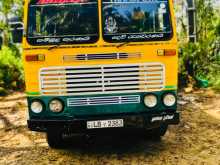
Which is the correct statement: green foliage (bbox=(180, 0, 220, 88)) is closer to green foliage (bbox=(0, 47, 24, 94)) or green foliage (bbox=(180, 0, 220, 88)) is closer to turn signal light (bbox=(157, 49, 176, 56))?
green foliage (bbox=(0, 47, 24, 94))

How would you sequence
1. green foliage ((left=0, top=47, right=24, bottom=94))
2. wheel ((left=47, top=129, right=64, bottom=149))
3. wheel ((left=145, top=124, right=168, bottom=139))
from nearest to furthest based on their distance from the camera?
wheel ((left=47, top=129, right=64, bottom=149)) < wheel ((left=145, top=124, right=168, bottom=139)) < green foliage ((left=0, top=47, right=24, bottom=94))

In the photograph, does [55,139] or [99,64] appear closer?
[99,64]

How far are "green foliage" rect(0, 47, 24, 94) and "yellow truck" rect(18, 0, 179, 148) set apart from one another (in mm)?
7937

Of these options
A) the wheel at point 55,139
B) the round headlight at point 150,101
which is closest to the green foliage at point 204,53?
the wheel at point 55,139

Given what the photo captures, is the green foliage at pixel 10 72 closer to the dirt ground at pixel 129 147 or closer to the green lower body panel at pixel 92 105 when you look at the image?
the dirt ground at pixel 129 147

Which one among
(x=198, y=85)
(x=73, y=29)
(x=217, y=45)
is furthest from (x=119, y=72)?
(x=217, y=45)

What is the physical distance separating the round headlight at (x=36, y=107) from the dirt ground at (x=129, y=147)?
82 cm

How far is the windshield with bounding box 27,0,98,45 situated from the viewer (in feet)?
22.6

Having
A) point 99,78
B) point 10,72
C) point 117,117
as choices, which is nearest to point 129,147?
point 117,117

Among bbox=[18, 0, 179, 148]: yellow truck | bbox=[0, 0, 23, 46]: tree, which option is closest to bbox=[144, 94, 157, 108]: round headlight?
bbox=[18, 0, 179, 148]: yellow truck

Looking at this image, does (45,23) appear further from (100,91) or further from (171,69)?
(171,69)

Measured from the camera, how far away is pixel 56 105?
6.98 meters

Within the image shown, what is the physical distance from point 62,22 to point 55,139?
1.93 metres

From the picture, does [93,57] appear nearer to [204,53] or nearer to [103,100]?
[103,100]
